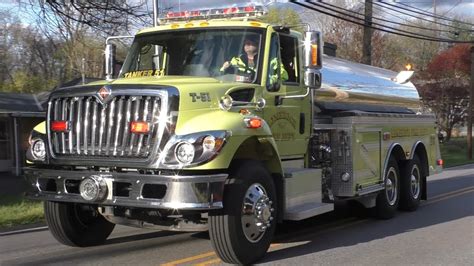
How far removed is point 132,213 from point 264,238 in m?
1.43

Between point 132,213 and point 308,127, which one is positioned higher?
point 308,127

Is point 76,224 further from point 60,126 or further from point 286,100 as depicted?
point 286,100

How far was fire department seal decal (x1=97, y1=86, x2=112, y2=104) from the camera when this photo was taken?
6.17 m

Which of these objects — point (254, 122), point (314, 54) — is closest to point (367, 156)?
point (314, 54)

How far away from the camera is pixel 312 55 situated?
7.01 meters

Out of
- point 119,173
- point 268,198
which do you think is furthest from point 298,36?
point 119,173

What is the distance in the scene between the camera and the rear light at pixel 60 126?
6430mm

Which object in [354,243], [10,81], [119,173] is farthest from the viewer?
[10,81]

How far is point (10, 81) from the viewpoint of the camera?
117 feet

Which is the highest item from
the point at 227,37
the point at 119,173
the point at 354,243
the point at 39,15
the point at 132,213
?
the point at 39,15

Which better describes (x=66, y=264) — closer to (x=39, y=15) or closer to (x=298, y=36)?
(x=298, y=36)

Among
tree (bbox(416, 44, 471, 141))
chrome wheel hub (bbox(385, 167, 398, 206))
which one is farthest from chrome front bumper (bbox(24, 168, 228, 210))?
tree (bbox(416, 44, 471, 141))

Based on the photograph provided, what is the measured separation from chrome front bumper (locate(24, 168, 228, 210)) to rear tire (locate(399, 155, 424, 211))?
18.6 ft

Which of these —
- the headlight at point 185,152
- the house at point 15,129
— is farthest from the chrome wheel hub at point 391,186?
the house at point 15,129
